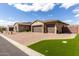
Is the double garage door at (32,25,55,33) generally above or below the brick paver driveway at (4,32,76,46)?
above

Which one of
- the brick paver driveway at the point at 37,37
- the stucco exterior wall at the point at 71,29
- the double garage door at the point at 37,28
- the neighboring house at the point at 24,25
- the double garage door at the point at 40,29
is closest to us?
the brick paver driveway at the point at 37,37

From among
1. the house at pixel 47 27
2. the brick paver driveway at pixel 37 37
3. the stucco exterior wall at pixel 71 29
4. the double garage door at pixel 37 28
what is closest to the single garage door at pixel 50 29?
the house at pixel 47 27

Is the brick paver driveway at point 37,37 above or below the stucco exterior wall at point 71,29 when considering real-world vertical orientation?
below

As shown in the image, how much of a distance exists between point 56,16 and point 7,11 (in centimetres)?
575

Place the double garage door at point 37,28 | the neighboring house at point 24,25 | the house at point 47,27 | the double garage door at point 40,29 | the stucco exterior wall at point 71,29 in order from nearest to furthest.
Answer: the stucco exterior wall at point 71,29, the neighboring house at point 24,25, the house at point 47,27, the double garage door at point 40,29, the double garage door at point 37,28

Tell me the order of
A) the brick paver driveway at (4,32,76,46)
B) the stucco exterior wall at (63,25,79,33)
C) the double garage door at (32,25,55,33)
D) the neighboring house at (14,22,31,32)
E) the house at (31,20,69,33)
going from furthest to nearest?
the double garage door at (32,25,55,33)
the house at (31,20,69,33)
the neighboring house at (14,22,31,32)
the stucco exterior wall at (63,25,79,33)
the brick paver driveway at (4,32,76,46)

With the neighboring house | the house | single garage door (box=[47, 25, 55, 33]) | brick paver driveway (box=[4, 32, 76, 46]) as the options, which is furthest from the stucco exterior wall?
the neighboring house

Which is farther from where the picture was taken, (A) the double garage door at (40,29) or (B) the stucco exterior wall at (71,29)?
→ (A) the double garage door at (40,29)

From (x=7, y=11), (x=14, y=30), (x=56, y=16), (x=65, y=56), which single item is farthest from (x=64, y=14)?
(x=14, y=30)

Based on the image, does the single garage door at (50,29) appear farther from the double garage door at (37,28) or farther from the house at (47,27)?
the double garage door at (37,28)

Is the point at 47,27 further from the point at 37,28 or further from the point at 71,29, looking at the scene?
the point at 71,29

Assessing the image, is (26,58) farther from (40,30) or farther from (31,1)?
(40,30)

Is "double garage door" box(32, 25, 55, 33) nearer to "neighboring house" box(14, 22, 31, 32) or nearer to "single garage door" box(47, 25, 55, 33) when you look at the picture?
"single garage door" box(47, 25, 55, 33)

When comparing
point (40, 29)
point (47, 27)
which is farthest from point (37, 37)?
point (47, 27)
